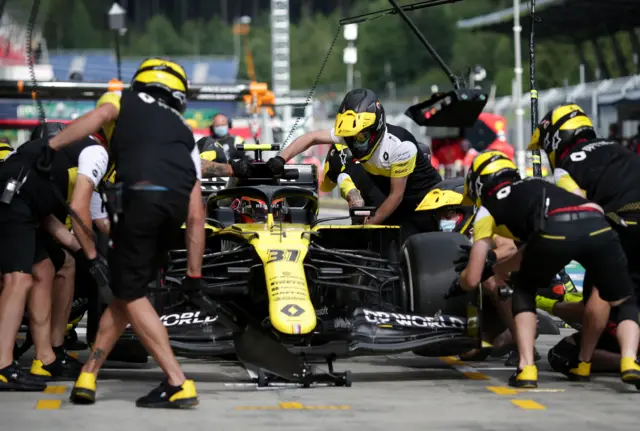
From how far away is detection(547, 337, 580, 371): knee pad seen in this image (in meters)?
10.4

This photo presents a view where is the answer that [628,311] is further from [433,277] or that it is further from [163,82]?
[163,82]

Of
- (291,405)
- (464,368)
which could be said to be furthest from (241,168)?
(291,405)

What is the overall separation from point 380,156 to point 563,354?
2.77 meters

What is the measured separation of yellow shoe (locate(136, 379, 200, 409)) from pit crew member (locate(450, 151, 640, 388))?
6.91 feet

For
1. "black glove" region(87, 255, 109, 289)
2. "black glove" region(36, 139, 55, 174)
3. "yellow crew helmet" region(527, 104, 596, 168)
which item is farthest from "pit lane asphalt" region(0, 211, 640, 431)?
A: "yellow crew helmet" region(527, 104, 596, 168)

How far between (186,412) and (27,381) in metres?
1.45

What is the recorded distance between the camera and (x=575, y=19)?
169 ft

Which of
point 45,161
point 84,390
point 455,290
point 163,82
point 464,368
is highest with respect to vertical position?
point 163,82

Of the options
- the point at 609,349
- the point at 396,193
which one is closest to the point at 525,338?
the point at 609,349

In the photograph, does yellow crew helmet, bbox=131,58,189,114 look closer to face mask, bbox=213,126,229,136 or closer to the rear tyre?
the rear tyre

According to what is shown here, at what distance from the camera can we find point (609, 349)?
10.5 meters

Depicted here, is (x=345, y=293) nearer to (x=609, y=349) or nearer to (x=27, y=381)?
(x=609, y=349)


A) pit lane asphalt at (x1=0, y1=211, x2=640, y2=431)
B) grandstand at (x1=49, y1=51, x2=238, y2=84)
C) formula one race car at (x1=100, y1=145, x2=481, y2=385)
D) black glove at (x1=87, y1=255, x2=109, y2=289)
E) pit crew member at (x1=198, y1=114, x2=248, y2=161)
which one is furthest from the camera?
grandstand at (x1=49, y1=51, x2=238, y2=84)

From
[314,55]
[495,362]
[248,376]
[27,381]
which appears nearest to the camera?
[27,381]
